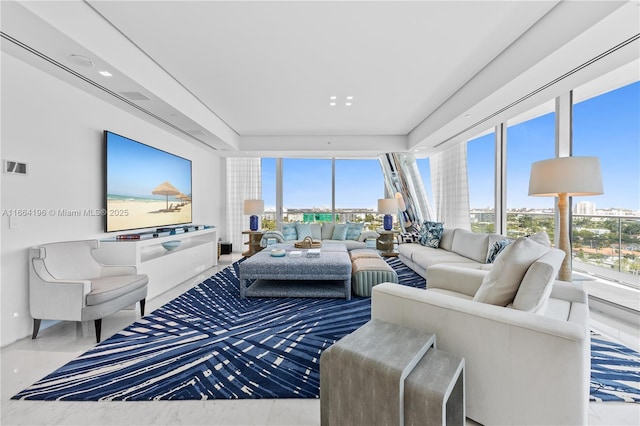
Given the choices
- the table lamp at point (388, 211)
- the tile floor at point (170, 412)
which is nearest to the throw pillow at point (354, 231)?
the table lamp at point (388, 211)

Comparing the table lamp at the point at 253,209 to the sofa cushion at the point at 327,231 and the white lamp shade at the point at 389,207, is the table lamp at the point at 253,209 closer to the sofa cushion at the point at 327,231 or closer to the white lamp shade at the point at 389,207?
the sofa cushion at the point at 327,231

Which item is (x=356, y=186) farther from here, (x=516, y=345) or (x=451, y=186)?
(x=516, y=345)

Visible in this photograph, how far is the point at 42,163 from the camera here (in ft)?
8.25

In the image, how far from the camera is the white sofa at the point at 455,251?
140 inches

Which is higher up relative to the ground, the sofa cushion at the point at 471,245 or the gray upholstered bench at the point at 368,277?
the sofa cushion at the point at 471,245

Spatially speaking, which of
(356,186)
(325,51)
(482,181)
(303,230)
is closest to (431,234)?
(482,181)

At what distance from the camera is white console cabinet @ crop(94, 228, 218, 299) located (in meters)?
3.08

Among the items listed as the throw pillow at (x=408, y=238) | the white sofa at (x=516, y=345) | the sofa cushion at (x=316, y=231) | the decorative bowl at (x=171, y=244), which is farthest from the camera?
the sofa cushion at (x=316, y=231)

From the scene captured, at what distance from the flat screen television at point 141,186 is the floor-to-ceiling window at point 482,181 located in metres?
5.46

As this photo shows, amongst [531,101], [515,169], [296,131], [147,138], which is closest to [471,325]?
[531,101]

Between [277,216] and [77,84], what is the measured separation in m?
4.67

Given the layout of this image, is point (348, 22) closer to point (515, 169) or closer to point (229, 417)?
point (229, 417)

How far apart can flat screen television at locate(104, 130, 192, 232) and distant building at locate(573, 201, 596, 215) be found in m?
5.56

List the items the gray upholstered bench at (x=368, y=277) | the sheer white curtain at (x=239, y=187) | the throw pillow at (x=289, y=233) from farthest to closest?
the sheer white curtain at (x=239, y=187), the throw pillow at (x=289, y=233), the gray upholstered bench at (x=368, y=277)
